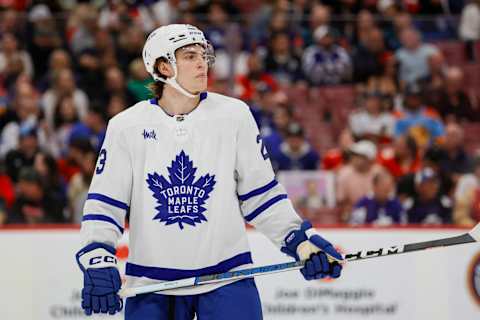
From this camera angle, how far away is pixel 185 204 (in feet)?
11.4

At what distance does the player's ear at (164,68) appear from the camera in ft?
11.8

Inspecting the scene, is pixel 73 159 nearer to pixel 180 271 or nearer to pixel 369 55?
pixel 369 55

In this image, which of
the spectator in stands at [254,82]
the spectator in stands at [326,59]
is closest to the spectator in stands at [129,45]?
the spectator in stands at [254,82]

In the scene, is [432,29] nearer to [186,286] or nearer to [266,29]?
[266,29]

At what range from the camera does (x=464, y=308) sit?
5.24m

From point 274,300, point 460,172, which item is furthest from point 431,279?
point 460,172

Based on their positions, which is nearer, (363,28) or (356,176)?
(356,176)

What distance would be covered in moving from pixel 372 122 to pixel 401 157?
1.41ft

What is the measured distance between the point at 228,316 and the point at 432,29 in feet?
15.3

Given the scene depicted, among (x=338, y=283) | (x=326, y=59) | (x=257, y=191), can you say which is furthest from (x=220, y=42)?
A: (x=257, y=191)

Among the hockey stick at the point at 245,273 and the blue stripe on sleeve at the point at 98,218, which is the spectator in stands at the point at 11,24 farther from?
the hockey stick at the point at 245,273

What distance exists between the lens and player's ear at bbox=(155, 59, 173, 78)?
3609mm

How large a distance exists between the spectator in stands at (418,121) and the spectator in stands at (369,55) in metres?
0.34

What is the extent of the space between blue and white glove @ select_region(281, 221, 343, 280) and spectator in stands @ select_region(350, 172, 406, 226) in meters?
2.80
